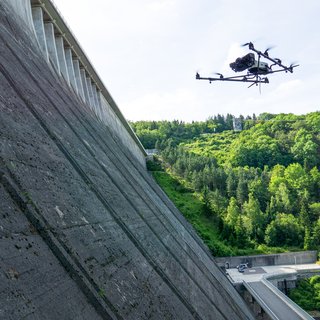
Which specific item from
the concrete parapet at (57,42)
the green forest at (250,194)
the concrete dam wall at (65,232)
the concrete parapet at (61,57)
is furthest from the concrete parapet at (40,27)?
the green forest at (250,194)

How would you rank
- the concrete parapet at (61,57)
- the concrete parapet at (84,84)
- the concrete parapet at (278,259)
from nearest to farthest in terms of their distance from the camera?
the concrete parapet at (61,57) < the concrete parapet at (84,84) < the concrete parapet at (278,259)

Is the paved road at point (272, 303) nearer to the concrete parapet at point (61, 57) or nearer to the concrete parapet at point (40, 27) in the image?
the concrete parapet at point (61, 57)

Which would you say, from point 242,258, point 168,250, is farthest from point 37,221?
point 242,258

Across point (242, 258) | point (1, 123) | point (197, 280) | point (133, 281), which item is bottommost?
point (242, 258)

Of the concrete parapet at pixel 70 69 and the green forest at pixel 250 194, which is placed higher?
the concrete parapet at pixel 70 69

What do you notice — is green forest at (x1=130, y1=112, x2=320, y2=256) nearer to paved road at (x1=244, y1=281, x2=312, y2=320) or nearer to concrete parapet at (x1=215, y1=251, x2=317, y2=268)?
concrete parapet at (x1=215, y1=251, x2=317, y2=268)

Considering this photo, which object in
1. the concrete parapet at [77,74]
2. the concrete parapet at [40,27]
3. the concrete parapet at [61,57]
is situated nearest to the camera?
the concrete parapet at [40,27]

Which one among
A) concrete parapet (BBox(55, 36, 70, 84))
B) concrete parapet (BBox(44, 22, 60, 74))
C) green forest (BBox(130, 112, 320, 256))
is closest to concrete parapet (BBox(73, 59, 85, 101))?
concrete parapet (BBox(55, 36, 70, 84))

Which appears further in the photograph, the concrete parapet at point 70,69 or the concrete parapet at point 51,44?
the concrete parapet at point 70,69

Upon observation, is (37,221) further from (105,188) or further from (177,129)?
(177,129)
